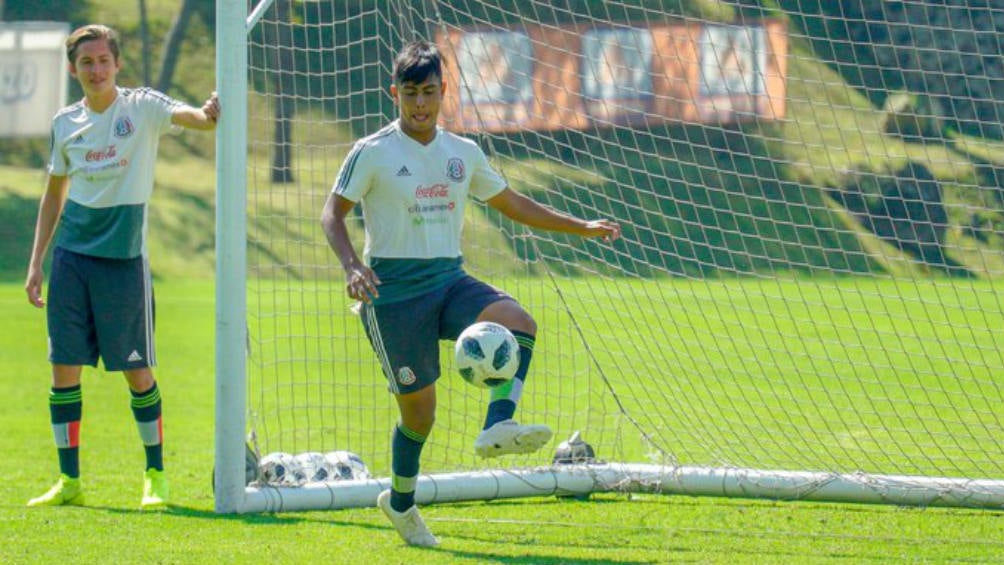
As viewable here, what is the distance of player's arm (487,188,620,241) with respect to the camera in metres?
5.98

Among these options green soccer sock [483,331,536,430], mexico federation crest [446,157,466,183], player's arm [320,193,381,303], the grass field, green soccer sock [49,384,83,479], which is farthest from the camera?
green soccer sock [49,384,83,479]

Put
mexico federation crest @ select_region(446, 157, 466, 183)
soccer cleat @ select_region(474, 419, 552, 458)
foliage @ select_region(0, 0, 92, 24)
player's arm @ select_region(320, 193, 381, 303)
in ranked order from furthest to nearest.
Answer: foliage @ select_region(0, 0, 92, 24), mexico federation crest @ select_region(446, 157, 466, 183), player's arm @ select_region(320, 193, 381, 303), soccer cleat @ select_region(474, 419, 552, 458)

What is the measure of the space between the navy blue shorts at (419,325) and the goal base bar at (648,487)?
1150 millimetres

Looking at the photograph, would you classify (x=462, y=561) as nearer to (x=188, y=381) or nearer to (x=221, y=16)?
(x=221, y=16)

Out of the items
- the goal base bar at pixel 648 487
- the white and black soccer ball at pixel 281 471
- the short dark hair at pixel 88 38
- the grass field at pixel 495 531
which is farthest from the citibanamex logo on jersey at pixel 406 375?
the short dark hair at pixel 88 38

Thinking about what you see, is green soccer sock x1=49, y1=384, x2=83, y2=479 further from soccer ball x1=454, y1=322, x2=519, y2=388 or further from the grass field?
soccer ball x1=454, y1=322, x2=519, y2=388

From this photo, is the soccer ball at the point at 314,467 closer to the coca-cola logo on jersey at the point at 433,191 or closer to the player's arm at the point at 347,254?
the player's arm at the point at 347,254

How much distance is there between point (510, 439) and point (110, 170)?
248cm

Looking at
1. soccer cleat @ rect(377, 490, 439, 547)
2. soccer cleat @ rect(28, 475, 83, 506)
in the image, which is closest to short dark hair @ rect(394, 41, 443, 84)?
soccer cleat @ rect(377, 490, 439, 547)

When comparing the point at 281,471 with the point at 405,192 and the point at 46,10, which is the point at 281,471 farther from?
the point at 46,10

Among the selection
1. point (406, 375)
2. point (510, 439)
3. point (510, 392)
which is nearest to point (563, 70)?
point (406, 375)

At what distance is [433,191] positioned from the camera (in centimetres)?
585

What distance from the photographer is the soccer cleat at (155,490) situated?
678 centimetres

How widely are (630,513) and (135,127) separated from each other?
2798mm
